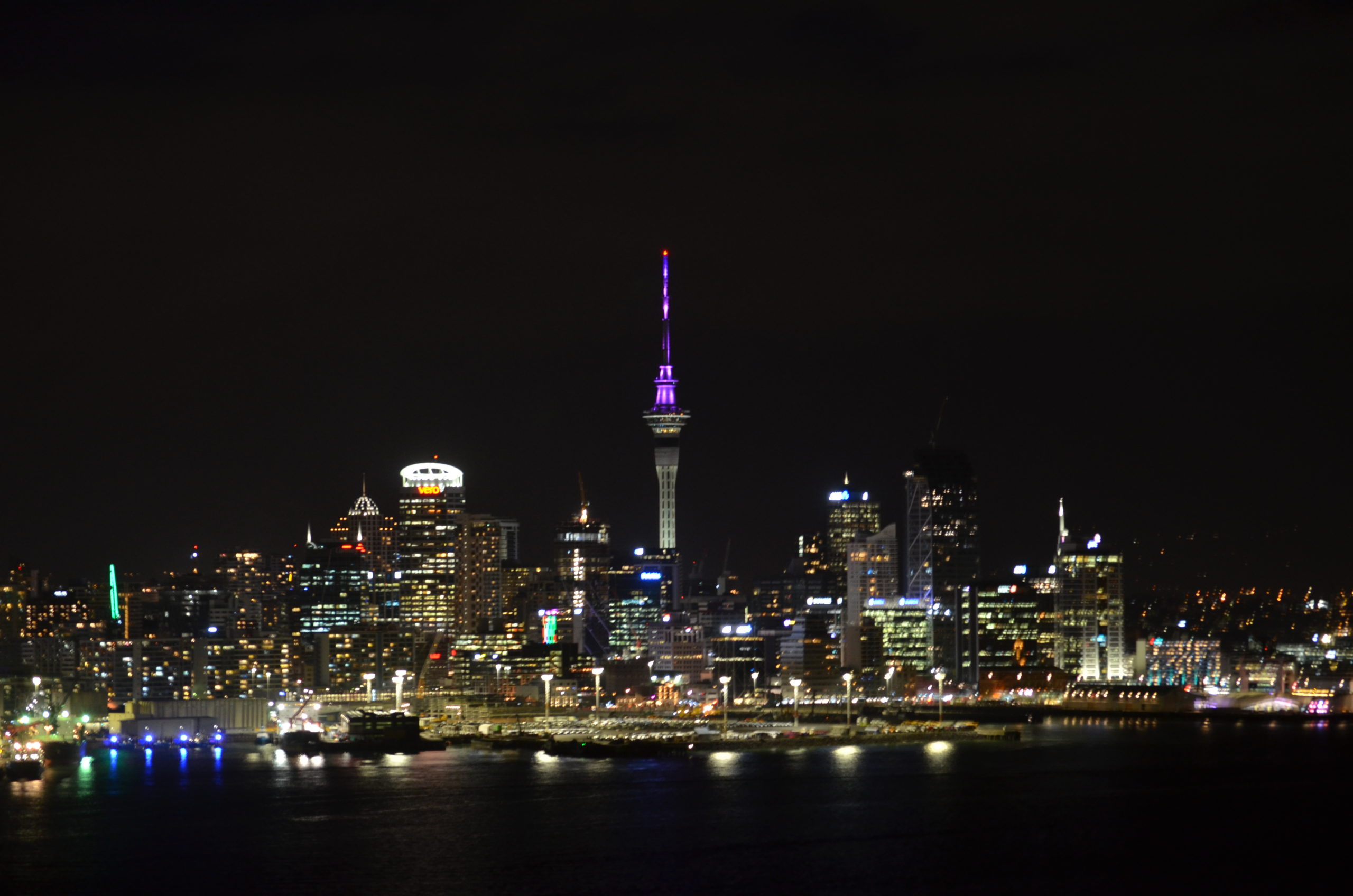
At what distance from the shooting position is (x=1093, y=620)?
198125mm

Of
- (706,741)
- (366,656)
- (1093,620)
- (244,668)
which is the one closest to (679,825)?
(706,741)

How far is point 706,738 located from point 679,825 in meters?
42.7

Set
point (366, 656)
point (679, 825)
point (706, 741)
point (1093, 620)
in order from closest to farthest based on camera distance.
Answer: point (679, 825)
point (706, 741)
point (366, 656)
point (1093, 620)

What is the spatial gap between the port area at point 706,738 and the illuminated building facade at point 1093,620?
78.3 m

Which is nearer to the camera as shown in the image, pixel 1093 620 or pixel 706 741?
pixel 706 741

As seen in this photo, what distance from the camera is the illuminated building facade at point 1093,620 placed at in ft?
646

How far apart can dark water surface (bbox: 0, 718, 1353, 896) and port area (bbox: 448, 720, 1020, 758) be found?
530 centimetres

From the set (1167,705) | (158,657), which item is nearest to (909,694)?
(1167,705)

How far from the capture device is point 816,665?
199 metres

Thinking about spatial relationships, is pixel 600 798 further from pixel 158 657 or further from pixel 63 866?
pixel 158 657

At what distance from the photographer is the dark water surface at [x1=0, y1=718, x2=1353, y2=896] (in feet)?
174

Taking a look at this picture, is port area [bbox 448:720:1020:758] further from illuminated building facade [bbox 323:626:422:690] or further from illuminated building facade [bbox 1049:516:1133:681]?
illuminated building facade [bbox 1049:516:1133:681]

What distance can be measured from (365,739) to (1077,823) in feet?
162

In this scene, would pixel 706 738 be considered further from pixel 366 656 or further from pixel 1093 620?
pixel 1093 620
